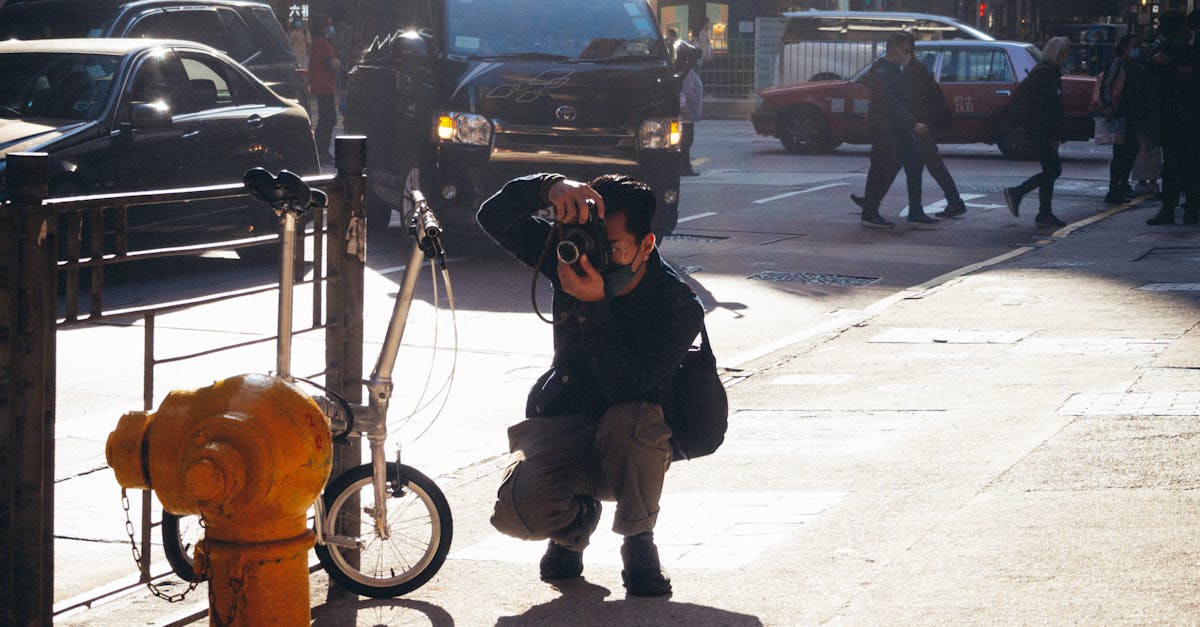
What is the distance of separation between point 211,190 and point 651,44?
29.9 ft

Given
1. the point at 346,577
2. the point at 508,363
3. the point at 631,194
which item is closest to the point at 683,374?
the point at 631,194

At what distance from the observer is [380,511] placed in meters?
4.48

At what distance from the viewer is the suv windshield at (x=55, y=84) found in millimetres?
11094

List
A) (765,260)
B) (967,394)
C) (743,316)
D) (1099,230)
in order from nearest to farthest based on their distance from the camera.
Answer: (967,394) → (743,316) → (765,260) → (1099,230)

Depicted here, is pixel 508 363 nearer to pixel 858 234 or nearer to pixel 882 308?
pixel 882 308

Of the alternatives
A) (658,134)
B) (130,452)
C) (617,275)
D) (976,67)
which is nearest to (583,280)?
(617,275)

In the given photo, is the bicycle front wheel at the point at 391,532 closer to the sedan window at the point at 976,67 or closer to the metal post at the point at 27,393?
the metal post at the point at 27,393

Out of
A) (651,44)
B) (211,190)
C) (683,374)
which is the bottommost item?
(683,374)

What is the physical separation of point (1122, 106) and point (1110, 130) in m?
0.47

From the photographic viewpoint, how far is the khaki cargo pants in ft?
14.9

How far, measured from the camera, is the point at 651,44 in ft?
43.5

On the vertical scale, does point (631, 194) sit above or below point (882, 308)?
above

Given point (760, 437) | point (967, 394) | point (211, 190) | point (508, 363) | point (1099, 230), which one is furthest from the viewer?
point (1099, 230)

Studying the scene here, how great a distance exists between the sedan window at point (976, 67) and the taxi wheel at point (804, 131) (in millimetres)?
1905
